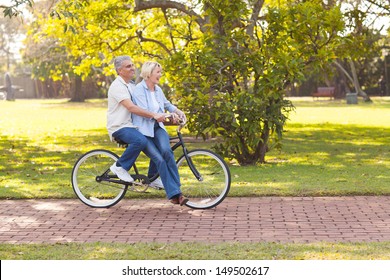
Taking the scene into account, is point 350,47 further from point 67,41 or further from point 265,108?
point 67,41

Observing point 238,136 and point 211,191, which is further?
point 238,136

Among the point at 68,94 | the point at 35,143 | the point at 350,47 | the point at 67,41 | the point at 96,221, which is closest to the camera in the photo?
the point at 96,221

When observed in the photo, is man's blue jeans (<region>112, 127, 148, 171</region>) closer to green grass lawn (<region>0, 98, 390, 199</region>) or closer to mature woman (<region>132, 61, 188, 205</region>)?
mature woman (<region>132, 61, 188, 205</region>)

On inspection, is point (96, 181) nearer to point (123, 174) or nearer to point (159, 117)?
point (123, 174)

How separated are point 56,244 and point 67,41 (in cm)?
1667

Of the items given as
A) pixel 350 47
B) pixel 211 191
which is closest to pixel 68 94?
pixel 350 47

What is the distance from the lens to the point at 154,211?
33.5 feet

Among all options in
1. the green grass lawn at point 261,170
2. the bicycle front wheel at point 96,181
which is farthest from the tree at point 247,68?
the bicycle front wheel at point 96,181

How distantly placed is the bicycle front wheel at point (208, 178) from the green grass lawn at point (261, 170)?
105 cm

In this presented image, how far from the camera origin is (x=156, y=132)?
10188 mm

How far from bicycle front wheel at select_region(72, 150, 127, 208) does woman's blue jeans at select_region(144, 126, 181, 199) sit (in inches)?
22.1

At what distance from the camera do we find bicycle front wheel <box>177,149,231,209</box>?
10133 mm

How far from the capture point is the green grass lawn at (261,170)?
7.71 metres
